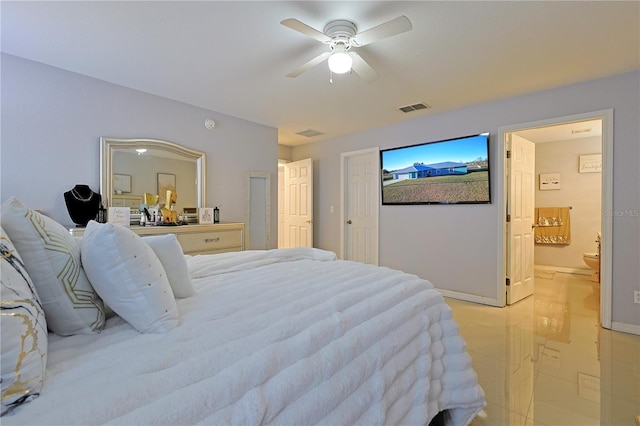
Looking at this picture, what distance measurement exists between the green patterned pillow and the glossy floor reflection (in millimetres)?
1954

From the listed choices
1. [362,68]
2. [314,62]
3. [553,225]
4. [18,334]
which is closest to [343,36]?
[314,62]

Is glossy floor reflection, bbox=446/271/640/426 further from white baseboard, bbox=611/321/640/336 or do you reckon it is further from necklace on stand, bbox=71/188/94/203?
necklace on stand, bbox=71/188/94/203

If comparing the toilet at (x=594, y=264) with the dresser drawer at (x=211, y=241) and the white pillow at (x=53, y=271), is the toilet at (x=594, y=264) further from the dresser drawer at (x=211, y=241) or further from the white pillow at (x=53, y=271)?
the white pillow at (x=53, y=271)

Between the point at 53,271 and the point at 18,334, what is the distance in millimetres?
299

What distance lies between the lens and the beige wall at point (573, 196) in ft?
17.1

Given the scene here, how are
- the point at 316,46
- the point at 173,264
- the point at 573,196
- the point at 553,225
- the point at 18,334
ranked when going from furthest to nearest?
the point at 553,225 < the point at 573,196 < the point at 316,46 < the point at 173,264 < the point at 18,334

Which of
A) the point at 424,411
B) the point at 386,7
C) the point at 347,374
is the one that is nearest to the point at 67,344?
the point at 347,374

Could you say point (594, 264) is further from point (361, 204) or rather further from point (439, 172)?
point (361, 204)

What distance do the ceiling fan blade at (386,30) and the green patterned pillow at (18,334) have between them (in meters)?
1.98

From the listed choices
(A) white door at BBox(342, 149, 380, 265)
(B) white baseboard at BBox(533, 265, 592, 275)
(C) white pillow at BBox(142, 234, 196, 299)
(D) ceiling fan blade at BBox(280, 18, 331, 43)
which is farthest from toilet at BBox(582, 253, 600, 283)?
(C) white pillow at BBox(142, 234, 196, 299)

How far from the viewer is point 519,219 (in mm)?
3734

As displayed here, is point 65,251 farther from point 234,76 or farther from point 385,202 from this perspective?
point 385,202

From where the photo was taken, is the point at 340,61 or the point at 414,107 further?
the point at 414,107

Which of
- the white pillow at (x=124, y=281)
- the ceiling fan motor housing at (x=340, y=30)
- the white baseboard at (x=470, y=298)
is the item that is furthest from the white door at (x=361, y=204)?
the white pillow at (x=124, y=281)
